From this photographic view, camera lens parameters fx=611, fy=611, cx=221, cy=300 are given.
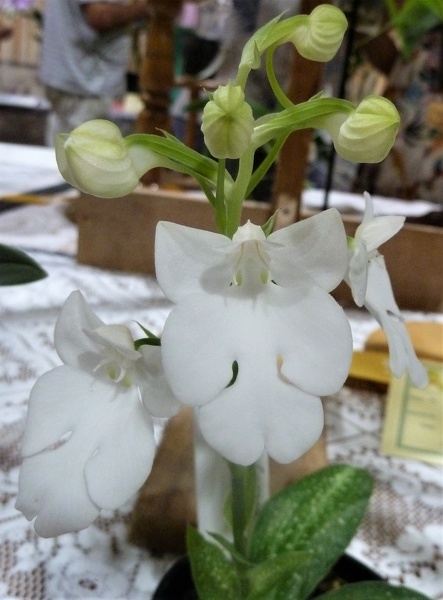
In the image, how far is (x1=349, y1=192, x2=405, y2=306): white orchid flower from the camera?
28 cm

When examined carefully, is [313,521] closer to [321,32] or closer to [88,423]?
[88,423]

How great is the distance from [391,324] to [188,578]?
0.76 feet

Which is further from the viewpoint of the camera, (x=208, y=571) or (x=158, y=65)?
(x=158, y=65)

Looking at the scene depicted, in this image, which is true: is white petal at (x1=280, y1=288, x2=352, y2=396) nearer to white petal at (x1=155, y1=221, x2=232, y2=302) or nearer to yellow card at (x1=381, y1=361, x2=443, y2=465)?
white petal at (x1=155, y1=221, x2=232, y2=302)

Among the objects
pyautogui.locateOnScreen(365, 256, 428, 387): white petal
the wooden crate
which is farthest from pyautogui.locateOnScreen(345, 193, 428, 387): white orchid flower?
the wooden crate

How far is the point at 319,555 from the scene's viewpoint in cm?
38

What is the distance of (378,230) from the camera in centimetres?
33

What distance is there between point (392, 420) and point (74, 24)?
4.17 ft

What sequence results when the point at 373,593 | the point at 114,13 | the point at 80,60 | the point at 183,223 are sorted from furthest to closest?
the point at 80,60
the point at 114,13
the point at 183,223
the point at 373,593

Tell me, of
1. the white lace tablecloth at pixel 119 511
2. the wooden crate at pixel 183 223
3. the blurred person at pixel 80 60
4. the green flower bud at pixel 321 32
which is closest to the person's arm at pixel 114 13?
the blurred person at pixel 80 60

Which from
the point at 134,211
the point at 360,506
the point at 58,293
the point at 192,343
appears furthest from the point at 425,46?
the point at 192,343

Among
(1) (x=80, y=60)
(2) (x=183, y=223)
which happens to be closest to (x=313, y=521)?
(2) (x=183, y=223)

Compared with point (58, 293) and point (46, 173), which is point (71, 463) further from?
point (46, 173)

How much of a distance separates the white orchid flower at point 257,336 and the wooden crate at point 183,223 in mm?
758
